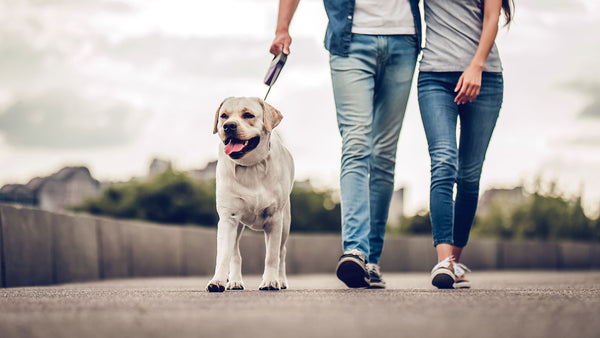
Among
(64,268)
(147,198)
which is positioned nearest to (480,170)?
(64,268)

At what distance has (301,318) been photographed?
2891 millimetres

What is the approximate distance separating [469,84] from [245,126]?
1543 mm

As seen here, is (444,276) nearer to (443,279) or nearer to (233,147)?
(443,279)

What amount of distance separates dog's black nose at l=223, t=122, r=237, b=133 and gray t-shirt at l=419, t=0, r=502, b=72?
4.88 ft

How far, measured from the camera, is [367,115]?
565 centimetres

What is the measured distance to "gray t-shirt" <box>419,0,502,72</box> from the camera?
18.7ft

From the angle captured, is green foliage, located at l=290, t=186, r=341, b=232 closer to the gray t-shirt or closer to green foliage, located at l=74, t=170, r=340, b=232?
green foliage, located at l=74, t=170, r=340, b=232

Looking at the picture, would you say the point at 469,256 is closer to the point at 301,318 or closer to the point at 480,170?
the point at 480,170

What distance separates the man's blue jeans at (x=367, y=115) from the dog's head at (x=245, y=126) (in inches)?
21.3

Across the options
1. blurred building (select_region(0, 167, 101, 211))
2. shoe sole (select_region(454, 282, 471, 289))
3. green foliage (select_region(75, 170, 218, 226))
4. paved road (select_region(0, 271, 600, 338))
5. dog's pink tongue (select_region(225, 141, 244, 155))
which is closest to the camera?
paved road (select_region(0, 271, 600, 338))

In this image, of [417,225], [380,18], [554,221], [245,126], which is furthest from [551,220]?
[245,126]

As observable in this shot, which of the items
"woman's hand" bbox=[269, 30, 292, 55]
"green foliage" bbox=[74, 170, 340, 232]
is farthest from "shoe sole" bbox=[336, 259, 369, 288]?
"green foliage" bbox=[74, 170, 340, 232]

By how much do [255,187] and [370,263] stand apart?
1166 mm

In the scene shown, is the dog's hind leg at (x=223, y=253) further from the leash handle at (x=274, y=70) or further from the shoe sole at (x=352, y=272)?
the leash handle at (x=274, y=70)
